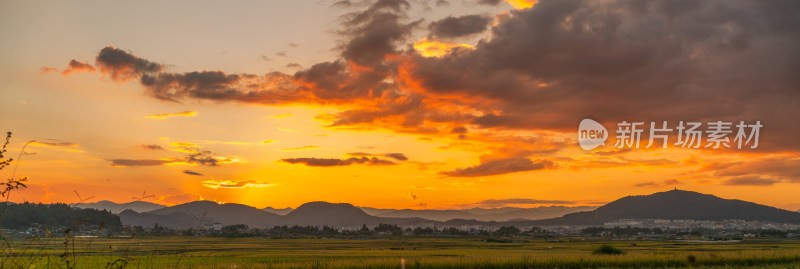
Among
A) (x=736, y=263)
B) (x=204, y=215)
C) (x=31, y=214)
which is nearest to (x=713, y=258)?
(x=736, y=263)

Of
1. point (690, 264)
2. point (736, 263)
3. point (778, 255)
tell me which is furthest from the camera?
point (778, 255)

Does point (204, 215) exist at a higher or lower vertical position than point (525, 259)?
higher

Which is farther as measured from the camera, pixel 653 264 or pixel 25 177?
pixel 653 264

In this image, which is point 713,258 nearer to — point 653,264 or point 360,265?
point 653,264

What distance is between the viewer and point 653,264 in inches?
1502

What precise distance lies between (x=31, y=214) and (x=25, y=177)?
14989 cm

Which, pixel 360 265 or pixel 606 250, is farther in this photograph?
pixel 606 250

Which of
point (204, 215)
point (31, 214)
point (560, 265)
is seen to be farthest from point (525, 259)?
point (31, 214)

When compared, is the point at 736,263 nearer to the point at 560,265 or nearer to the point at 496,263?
the point at 560,265

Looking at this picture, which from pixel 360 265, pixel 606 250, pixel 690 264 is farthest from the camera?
pixel 606 250

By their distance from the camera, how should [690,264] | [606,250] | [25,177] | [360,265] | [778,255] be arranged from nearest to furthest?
[25,177] → [360,265] → [690,264] → [778,255] → [606,250]

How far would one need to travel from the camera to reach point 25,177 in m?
6.98

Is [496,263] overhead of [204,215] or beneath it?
beneath

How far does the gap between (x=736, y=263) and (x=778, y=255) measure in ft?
24.3
